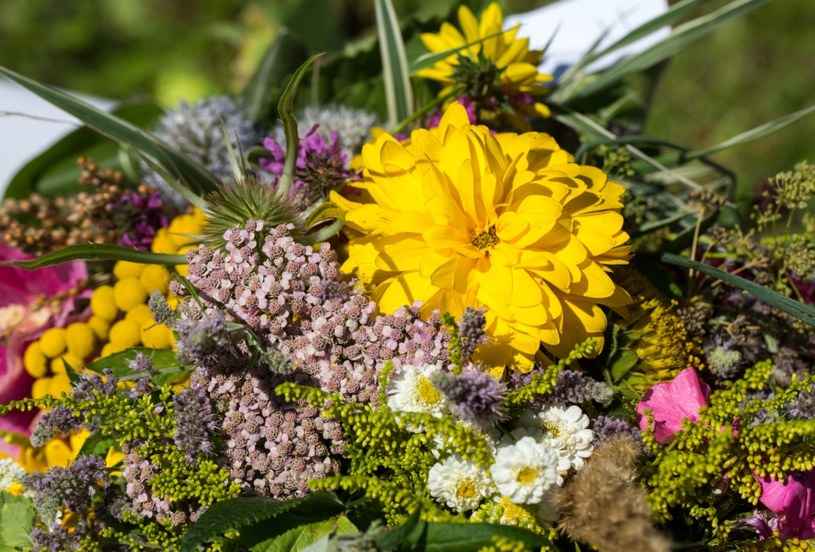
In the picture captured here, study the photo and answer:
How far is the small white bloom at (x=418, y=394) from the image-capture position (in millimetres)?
684

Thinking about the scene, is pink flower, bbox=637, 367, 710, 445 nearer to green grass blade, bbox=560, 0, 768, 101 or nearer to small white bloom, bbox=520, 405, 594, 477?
small white bloom, bbox=520, 405, 594, 477

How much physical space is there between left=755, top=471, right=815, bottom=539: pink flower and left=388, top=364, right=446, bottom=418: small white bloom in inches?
12.7

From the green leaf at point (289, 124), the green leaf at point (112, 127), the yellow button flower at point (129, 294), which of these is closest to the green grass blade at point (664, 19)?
the green leaf at point (289, 124)

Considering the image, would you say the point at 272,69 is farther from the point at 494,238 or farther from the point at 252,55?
the point at 494,238

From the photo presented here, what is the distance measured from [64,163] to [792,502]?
119cm

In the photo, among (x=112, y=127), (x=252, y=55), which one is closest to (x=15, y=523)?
(x=112, y=127)

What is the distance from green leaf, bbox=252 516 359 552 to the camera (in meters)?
0.69

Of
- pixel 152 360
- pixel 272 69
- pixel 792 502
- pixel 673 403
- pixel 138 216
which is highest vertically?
pixel 272 69

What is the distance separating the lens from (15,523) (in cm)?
77

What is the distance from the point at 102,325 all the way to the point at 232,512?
39 cm

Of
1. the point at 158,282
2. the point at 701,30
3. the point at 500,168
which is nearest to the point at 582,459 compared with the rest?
the point at 500,168

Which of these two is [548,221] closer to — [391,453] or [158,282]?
[391,453]

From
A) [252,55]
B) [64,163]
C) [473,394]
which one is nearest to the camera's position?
[473,394]

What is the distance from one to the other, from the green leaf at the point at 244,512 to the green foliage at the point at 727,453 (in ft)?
0.98
